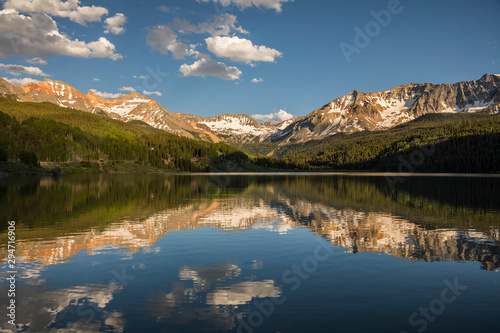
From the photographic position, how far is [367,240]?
32719 mm

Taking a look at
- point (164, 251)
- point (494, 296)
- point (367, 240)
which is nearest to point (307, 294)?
point (494, 296)

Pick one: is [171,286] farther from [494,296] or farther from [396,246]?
[396,246]

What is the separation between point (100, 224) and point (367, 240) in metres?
29.5
